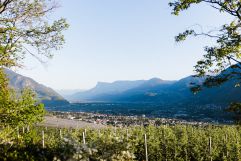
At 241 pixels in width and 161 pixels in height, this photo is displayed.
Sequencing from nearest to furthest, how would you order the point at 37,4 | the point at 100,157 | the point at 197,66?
the point at 100,157
the point at 197,66
the point at 37,4

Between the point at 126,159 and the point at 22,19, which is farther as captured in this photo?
the point at 22,19

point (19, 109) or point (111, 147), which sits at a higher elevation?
point (19, 109)

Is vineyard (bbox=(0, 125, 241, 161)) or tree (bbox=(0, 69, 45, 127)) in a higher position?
tree (bbox=(0, 69, 45, 127))

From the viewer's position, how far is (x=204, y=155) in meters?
44.8

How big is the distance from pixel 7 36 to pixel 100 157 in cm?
1505

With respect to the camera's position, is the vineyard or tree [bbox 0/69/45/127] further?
tree [bbox 0/69/45/127]

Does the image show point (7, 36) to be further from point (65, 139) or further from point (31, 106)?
point (65, 139)

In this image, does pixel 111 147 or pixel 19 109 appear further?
pixel 19 109

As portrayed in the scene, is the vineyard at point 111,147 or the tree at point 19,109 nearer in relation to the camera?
the vineyard at point 111,147

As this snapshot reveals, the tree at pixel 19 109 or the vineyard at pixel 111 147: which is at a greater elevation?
the tree at pixel 19 109

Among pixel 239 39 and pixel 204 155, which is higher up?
pixel 239 39

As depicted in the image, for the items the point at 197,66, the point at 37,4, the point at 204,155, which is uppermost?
the point at 37,4

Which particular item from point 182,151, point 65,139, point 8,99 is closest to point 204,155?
point 182,151

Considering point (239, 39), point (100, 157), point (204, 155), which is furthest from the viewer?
point (204, 155)
